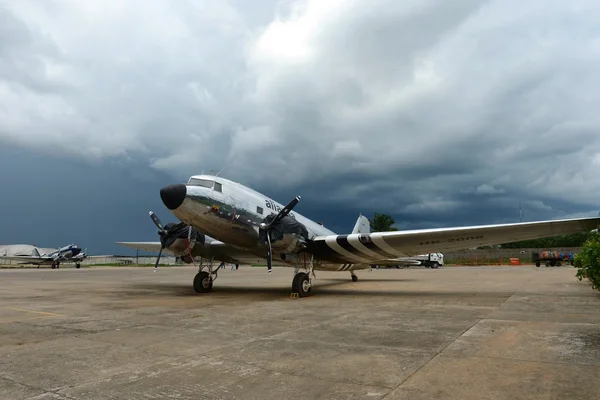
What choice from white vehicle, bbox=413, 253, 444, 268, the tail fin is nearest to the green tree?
white vehicle, bbox=413, 253, 444, 268

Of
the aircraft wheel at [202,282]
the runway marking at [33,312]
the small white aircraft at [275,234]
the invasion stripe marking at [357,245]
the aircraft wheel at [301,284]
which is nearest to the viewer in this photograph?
the runway marking at [33,312]

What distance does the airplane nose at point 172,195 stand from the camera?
13711mm

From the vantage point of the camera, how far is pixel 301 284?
1652 cm

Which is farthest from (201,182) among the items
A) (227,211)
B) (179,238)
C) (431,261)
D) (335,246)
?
(431,261)

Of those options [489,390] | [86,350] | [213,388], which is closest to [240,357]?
[213,388]

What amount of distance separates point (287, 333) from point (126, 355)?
3.25 metres

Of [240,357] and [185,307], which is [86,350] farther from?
[185,307]

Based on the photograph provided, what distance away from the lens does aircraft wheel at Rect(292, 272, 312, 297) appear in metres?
16.4

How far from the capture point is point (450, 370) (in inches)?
215

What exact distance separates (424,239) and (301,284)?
18.3ft

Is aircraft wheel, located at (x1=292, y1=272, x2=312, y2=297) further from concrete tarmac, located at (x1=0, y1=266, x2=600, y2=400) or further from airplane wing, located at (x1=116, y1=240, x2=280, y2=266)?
concrete tarmac, located at (x1=0, y1=266, x2=600, y2=400)

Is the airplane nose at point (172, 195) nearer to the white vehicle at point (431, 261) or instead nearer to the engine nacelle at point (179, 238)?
the engine nacelle at point (179, 238)

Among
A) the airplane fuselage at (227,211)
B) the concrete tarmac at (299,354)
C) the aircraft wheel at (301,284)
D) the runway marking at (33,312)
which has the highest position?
the airplane fuselage at (227,211)

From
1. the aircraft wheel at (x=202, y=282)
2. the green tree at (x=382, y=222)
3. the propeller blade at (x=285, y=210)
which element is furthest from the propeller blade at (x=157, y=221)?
the green tree at (x=382, y=222)
